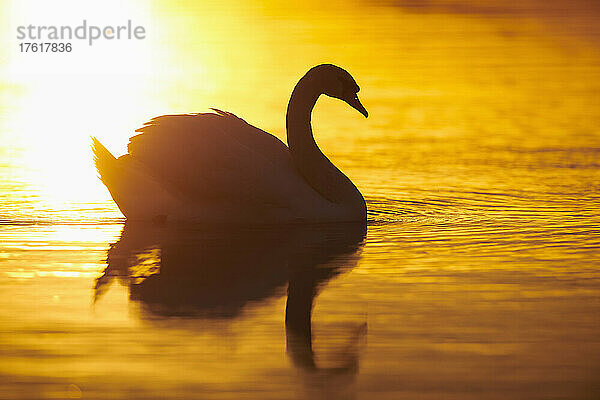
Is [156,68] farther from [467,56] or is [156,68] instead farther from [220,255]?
[220,255]

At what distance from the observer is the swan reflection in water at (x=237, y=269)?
6223 millimetres

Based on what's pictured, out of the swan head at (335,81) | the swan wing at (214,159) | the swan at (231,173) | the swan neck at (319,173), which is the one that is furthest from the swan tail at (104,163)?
the swan head at (335,81)

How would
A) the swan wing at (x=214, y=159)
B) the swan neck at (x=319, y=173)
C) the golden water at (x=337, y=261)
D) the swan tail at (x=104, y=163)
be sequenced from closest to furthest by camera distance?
the golden water at (x=337, y=261), the swan wing at (x=214, y=159), the swan neck at (x=319, y=173), the swan tail at (x=104, y=163)

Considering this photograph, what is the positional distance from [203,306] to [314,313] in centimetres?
57

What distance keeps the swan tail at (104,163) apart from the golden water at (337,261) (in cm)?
30

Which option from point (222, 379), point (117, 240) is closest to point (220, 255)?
point (117, 240)

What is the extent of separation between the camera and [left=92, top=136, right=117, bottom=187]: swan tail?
991cm

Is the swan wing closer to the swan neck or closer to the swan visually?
the swan

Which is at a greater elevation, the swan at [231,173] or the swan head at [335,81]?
the swan head at [335,81]

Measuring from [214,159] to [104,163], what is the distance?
1152 millimetres

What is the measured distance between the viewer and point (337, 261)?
316 inches

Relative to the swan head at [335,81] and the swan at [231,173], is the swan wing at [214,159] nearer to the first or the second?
the swan at [231,173]

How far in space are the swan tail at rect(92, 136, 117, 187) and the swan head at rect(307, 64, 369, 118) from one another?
1.63 metres

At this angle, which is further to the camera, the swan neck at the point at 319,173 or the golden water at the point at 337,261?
the swan neck at the point at 319,173
